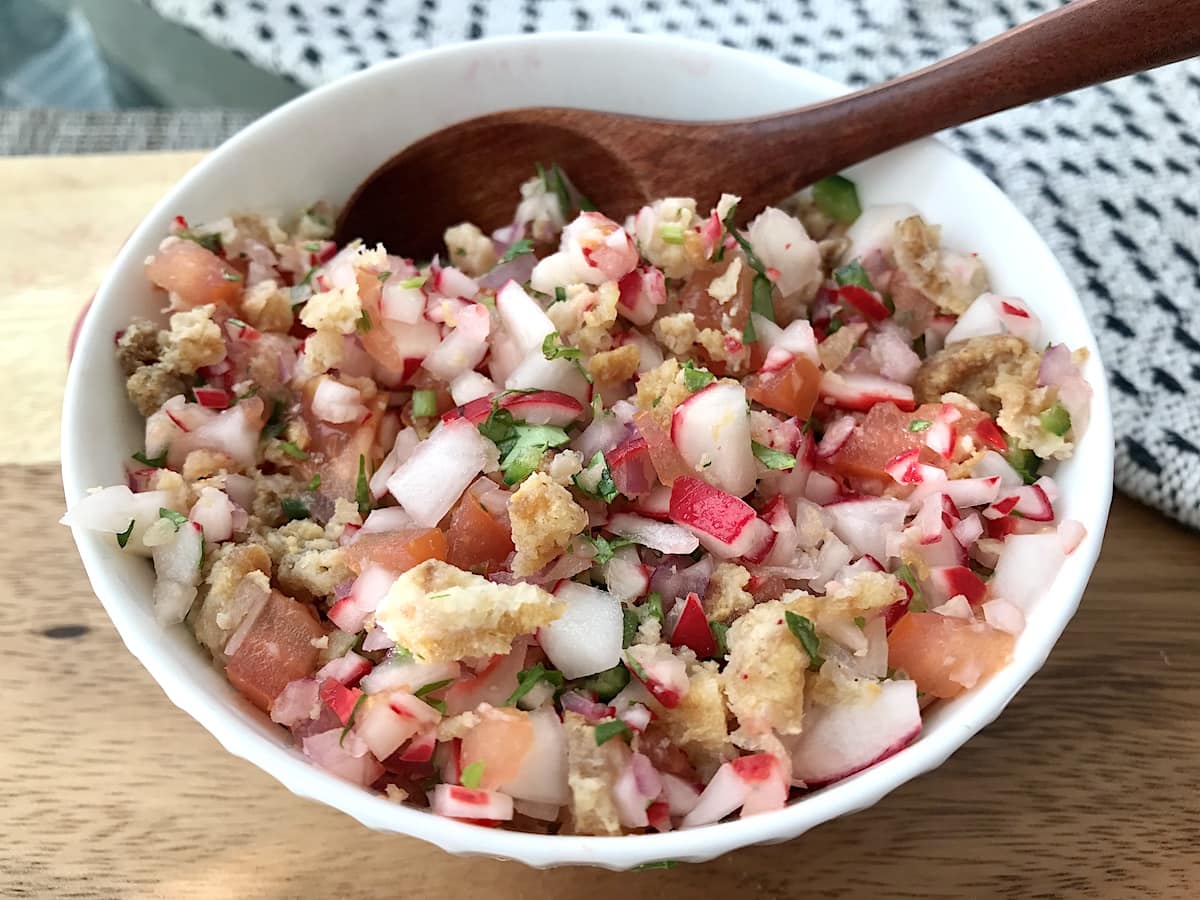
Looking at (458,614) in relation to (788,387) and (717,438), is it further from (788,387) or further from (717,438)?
(788,387)

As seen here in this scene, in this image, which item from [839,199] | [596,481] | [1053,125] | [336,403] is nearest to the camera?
[596,481]

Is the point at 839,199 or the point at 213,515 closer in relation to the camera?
the point at 213,515

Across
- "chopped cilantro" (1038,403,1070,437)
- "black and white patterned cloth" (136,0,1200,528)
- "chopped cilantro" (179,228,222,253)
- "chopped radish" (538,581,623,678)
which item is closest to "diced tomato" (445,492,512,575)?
"chopped radish" (538,581,623,678)

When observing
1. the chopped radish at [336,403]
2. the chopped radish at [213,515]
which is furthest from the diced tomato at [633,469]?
the chopped radish at [213,515]

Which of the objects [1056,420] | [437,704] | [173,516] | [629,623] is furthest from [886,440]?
[173,516]

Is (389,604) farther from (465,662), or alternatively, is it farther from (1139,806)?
(1139,806)
